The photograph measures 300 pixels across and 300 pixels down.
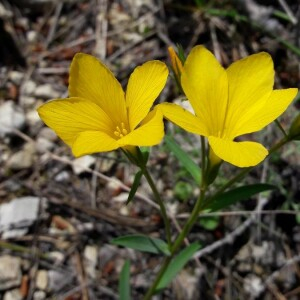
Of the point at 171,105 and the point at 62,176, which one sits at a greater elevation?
the point at 171,105

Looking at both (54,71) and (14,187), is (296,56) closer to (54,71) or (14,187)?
(54,71)

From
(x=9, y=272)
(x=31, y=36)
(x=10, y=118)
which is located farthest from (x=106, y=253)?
(x=31, y=36)

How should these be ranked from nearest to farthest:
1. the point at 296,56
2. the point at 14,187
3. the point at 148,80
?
the point at 148,80 < the point at 14,187 < the point at 296,56

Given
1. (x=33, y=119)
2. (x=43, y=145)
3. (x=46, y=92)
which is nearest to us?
(x=43, y=145)

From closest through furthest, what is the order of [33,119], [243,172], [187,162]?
[243,172]
[187,162]
[33,119]

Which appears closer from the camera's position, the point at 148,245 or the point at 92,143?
the point at 92,143

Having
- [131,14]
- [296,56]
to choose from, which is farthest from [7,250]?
[296,56]

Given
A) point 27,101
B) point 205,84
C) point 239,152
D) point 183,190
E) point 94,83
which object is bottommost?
point 183,190

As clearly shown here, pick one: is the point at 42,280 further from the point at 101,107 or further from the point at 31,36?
the point at 31,36
